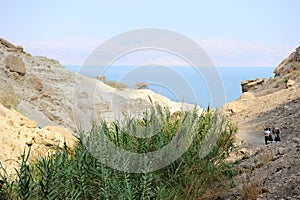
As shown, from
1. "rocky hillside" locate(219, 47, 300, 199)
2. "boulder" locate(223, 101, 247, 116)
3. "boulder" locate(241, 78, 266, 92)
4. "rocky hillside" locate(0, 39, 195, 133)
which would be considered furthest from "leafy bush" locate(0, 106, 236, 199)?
"boulder" locate(241, 78, 266, 92)

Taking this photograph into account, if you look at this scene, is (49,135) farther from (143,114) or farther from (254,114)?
(254,114)

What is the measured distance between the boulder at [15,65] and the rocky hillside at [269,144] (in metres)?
10.1

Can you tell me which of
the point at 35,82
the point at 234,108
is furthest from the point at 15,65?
the point at 234,108

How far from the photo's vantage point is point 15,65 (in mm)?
20047

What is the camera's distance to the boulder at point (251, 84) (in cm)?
3147

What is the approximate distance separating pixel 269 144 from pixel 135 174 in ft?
19.9

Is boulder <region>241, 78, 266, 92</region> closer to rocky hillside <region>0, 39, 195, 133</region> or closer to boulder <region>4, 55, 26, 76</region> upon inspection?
rocky hillside <region>0, 39, 195, 133</region>

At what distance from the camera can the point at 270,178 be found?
5.18 m

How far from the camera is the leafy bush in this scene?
9.18 feet

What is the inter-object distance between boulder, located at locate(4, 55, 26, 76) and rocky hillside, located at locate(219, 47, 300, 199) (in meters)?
10.1

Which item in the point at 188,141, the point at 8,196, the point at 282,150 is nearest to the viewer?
the point at 8,196

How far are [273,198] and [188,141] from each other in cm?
114

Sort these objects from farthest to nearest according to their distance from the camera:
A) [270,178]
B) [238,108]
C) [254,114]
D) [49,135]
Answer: [238,108]
[254,114]
[49,135]
[270,178]

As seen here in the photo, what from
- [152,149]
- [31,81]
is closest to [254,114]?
[31,81]
